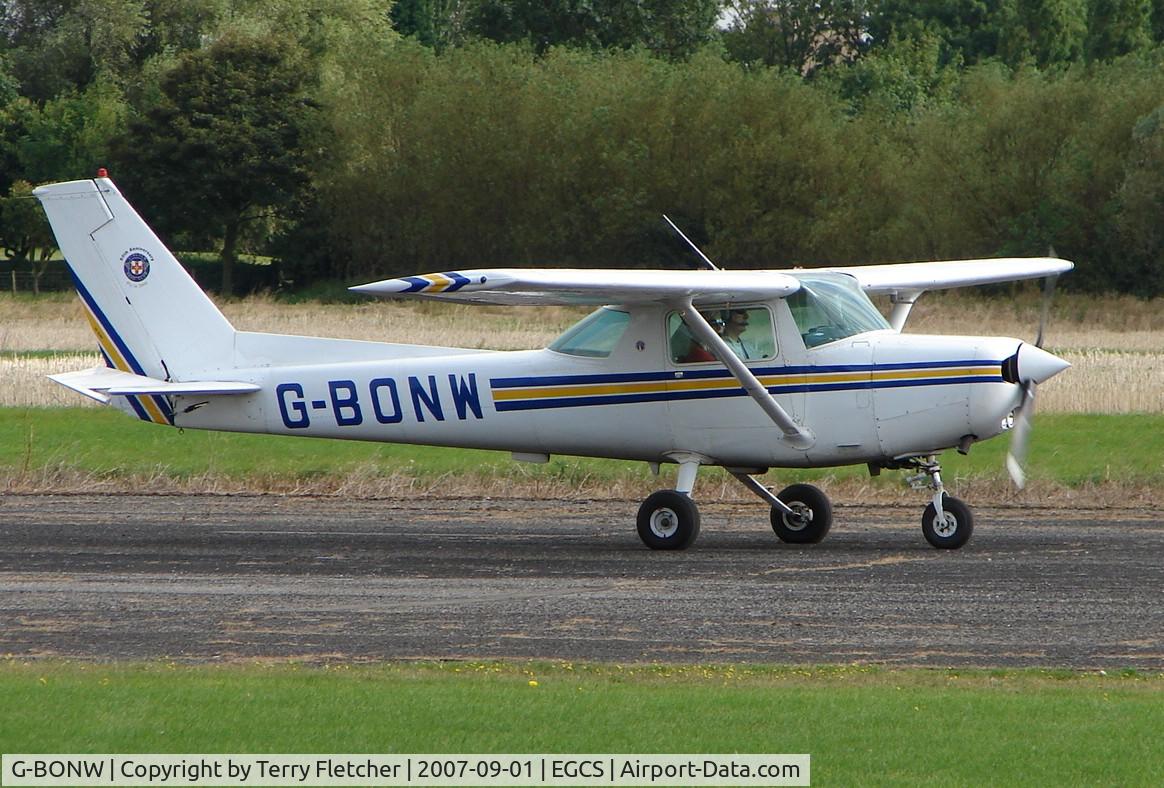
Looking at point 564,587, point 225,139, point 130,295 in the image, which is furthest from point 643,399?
point 225,139

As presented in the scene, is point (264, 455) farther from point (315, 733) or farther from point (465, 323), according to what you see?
point (465, 323)

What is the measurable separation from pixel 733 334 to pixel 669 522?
5.68 feet

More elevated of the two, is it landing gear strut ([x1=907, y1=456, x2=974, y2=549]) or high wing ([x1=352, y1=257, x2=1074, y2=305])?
high wing ([x1=352, y1=257, x2=1074, y2=305])

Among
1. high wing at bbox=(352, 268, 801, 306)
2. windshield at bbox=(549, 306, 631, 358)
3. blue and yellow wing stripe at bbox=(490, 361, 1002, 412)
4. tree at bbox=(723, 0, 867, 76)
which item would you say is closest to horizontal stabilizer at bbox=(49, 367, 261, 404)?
blue and yellow wing stripe at bbox=(490, 361, 1002, 412)

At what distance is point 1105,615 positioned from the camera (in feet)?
35.2

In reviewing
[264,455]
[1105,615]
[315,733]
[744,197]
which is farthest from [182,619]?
[744,197]

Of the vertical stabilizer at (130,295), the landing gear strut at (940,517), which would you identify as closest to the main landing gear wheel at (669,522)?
the landing gear strut at (940,517)

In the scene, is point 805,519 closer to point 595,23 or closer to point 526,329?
point 526,329

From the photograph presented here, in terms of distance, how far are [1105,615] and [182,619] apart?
6206mm

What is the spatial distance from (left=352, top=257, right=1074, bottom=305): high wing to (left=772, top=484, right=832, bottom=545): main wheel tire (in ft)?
6.59

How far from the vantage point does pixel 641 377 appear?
13945 mm

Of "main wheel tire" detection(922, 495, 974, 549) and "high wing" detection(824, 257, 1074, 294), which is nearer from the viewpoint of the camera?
"main wheel tire" detection(922, 495, 974, 549)

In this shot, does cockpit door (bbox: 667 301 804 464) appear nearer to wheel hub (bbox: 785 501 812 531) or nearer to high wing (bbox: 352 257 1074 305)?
high wing (bbox: 352 257 1074 305)

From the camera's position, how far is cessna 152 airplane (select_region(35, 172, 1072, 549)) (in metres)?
13.2
